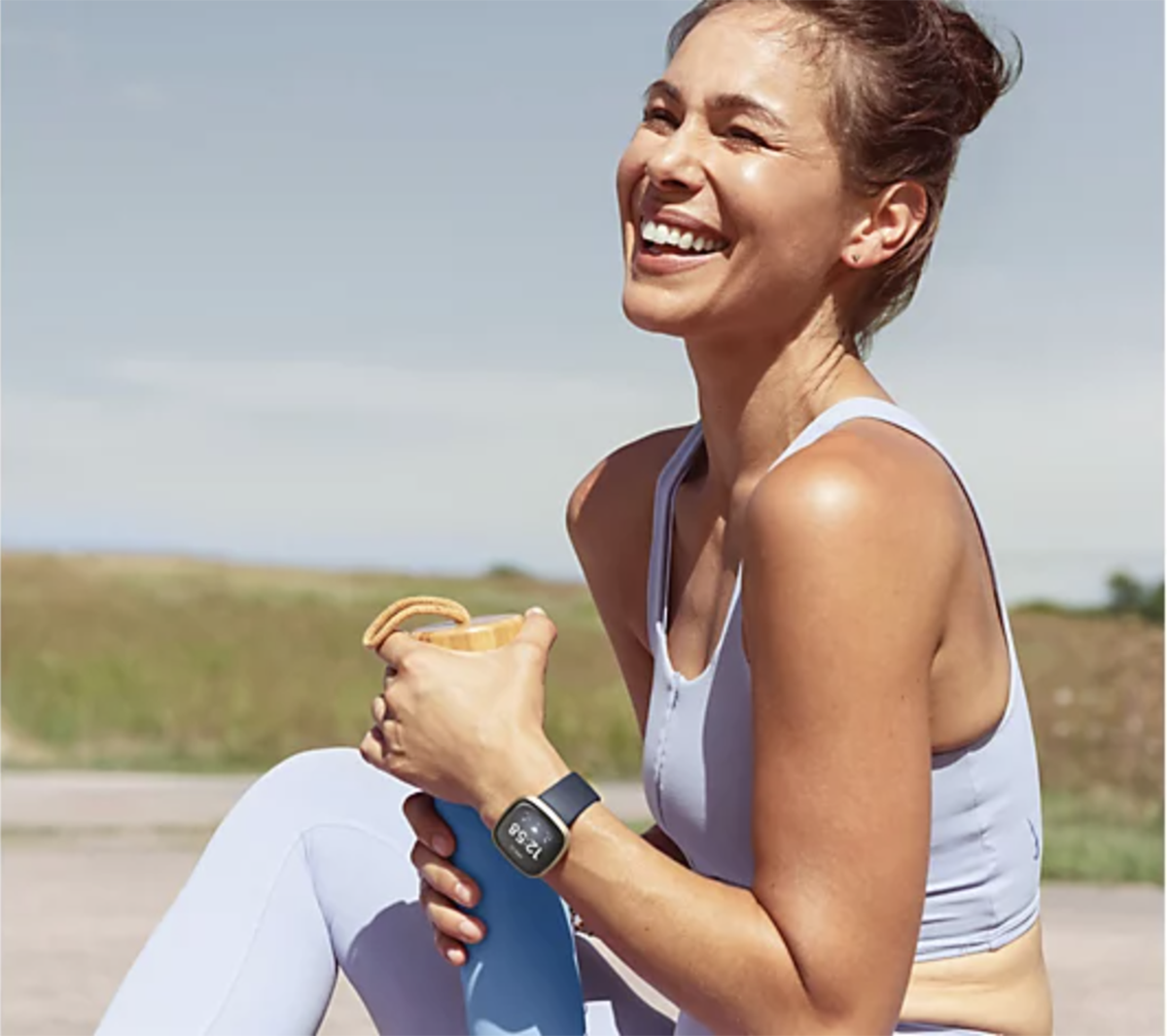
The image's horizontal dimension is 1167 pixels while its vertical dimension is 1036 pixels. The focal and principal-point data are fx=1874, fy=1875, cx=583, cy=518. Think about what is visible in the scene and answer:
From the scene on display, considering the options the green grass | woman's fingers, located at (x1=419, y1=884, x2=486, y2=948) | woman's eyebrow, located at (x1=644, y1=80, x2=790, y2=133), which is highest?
woman's eyebrow, located at (x1=644, y1=80, x2=790, y2=133)

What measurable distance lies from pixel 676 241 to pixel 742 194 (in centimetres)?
9

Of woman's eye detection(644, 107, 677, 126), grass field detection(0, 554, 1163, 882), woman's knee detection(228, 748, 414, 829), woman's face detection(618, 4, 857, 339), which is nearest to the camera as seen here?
woman's face detection(618, 4, 857, 339)

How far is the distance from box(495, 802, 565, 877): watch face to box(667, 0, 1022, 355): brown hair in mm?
632

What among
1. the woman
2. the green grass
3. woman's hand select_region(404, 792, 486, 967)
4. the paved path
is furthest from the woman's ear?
the green grass

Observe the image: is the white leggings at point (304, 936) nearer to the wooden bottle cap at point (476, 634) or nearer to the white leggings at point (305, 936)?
the white leggings at point (305, 936)

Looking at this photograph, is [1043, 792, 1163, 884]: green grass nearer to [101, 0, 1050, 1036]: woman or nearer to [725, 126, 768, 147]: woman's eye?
[101, 0, 1050, 1036]: woman

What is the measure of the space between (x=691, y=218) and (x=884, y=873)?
0.68m

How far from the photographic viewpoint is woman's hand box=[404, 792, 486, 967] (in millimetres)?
1901

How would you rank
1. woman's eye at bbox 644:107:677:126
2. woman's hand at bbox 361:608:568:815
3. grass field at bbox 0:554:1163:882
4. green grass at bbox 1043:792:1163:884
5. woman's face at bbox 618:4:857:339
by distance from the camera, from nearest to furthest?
woman's hand at bbox 361:608:568:815 < woman's face at bbox 618:4:857:339 < woman's eye at bbox 644:107:677:126 < green grass at bbox 1043:792:1163:884 < grass field at bbox 0:554:1163:882

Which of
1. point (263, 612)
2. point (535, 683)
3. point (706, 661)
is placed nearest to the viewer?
point (535, 683)

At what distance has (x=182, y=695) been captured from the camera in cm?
862

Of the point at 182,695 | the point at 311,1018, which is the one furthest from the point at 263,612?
the point at 311,1018

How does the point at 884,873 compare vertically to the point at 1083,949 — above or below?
above

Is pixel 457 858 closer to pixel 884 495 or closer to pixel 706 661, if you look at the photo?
pixel 706 661
